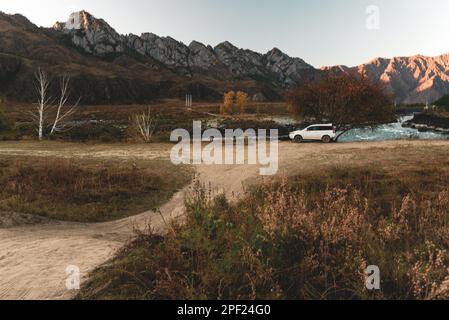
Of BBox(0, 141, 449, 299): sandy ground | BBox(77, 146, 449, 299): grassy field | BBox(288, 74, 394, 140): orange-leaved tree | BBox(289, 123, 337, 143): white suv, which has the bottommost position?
BBox(0, 141, 449, 299): sandy ground

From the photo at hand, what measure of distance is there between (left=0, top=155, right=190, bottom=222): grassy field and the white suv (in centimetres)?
1680

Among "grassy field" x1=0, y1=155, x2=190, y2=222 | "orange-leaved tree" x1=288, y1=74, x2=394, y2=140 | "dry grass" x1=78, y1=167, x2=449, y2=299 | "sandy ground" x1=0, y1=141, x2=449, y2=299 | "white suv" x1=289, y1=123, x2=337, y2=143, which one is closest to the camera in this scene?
"dry grass" x1=78, y1=167, x2=449, y2=299

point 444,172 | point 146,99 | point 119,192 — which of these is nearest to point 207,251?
point 119,192

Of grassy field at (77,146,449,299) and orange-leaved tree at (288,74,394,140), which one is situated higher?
orange-leaved tree at (288,74,394,140)

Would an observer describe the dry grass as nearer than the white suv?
Yes

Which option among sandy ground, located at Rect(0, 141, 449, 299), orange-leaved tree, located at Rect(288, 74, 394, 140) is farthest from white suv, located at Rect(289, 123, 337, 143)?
sandy ground, located at Rect(0, 141, 449, 299)

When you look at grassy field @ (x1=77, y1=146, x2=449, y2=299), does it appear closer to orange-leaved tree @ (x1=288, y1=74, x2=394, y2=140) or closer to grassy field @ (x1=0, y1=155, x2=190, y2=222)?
grassy field @ (x1=0, y1=155, x2=190, y2=222)

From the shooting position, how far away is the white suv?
30.4 metres

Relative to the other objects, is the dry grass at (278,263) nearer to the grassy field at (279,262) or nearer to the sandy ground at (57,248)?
the grassy field at (279,262)

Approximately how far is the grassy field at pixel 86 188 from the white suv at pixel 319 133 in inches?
661

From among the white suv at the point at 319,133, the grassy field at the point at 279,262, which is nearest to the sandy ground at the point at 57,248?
the grassy field at the point at 279,262

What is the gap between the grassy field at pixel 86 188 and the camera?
463 inches
